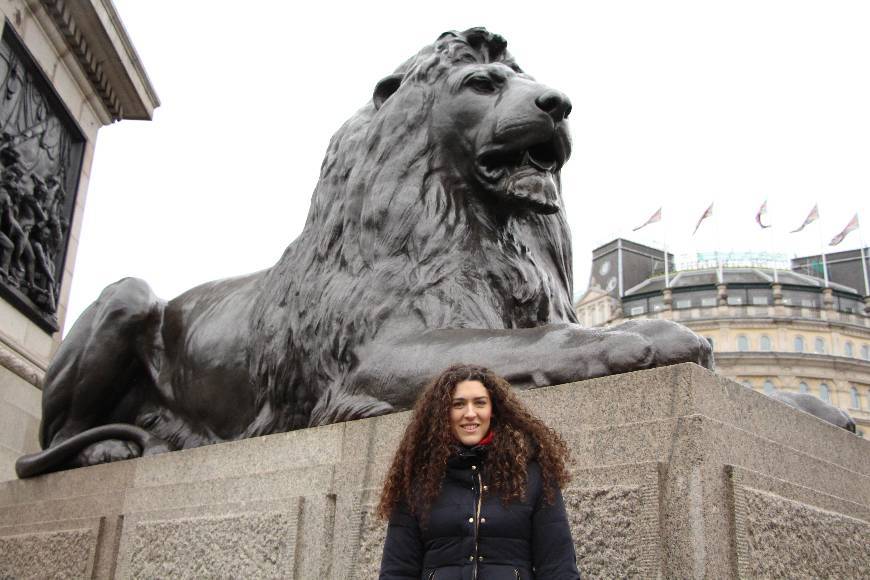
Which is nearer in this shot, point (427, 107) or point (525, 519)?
point (525, 519)

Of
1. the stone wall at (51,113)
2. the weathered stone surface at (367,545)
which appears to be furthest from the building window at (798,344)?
the weathered stone surface at (367,545)

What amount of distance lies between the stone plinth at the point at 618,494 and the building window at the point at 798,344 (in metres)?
53.3

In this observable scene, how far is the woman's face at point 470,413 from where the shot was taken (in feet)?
7.59

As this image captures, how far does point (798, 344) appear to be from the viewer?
175 ft

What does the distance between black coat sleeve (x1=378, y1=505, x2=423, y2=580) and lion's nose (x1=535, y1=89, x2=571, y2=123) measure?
90.7 inches

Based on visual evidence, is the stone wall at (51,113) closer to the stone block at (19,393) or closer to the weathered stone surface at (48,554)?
the stone block at (19,393)

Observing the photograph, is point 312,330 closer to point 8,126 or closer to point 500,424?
point 500,424

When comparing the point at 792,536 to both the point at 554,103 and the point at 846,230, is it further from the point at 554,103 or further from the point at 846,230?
the point at 846,230

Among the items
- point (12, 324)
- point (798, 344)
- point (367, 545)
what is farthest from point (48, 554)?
point (798, 344)

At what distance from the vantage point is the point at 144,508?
444 centimetres

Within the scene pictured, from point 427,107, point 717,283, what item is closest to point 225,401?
point 427,107

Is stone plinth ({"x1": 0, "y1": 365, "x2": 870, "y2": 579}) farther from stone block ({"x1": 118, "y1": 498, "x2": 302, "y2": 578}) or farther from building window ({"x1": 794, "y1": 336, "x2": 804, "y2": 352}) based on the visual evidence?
building window ({"x1": 794, "y1": 336, "x2": 804, "y2": 352})

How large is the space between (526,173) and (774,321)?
52608 millimetres

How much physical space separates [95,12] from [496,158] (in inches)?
318
